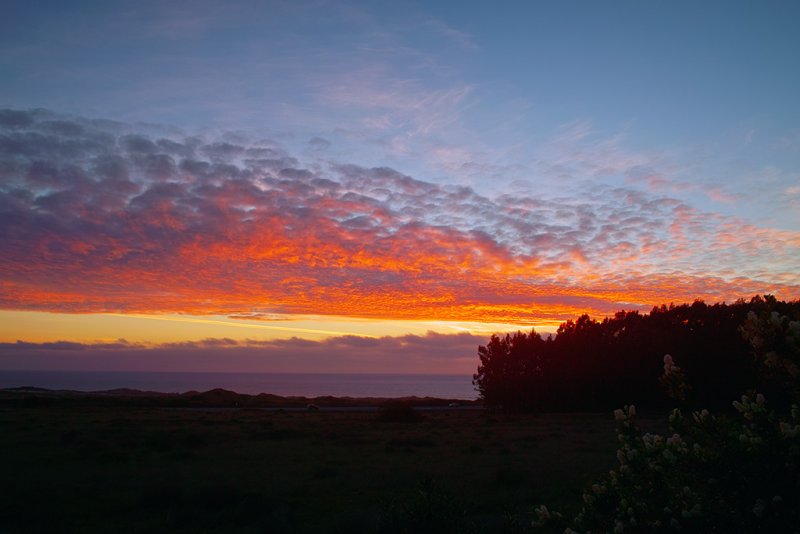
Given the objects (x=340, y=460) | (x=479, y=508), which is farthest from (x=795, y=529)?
(x=340, y=460)

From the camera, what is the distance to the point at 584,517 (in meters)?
4.56

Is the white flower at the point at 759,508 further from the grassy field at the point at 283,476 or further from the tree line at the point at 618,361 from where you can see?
the tree line at the point at 618,361

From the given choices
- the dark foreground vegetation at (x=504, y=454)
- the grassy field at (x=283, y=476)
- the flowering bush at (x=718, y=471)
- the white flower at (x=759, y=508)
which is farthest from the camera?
the grassy field at (x=283, y=476)

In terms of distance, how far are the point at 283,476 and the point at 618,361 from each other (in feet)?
131

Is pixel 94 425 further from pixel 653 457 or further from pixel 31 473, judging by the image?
pixel 653 457

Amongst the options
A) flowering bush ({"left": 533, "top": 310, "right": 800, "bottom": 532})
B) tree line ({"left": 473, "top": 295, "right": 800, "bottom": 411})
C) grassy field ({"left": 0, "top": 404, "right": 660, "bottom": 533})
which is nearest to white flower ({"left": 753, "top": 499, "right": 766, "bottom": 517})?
flowering bush ({"left": 533, "top": 310, "right": 800, "bottom": 532})

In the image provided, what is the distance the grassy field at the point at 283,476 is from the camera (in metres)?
12.6

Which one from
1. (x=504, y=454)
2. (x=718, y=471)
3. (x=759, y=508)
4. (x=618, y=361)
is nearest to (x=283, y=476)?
(x=504, y=454)

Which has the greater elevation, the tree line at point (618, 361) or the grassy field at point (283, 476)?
the tree line at point (618, 361)

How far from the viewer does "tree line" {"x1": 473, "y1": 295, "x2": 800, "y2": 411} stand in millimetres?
46656

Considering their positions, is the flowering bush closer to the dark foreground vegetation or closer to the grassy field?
the dark foreground vegetation

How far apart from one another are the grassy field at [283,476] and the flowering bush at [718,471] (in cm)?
395

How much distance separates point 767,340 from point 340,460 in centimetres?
2022

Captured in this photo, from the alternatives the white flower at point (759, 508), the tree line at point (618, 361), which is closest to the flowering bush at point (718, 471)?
the white flower at point (759, 508)
